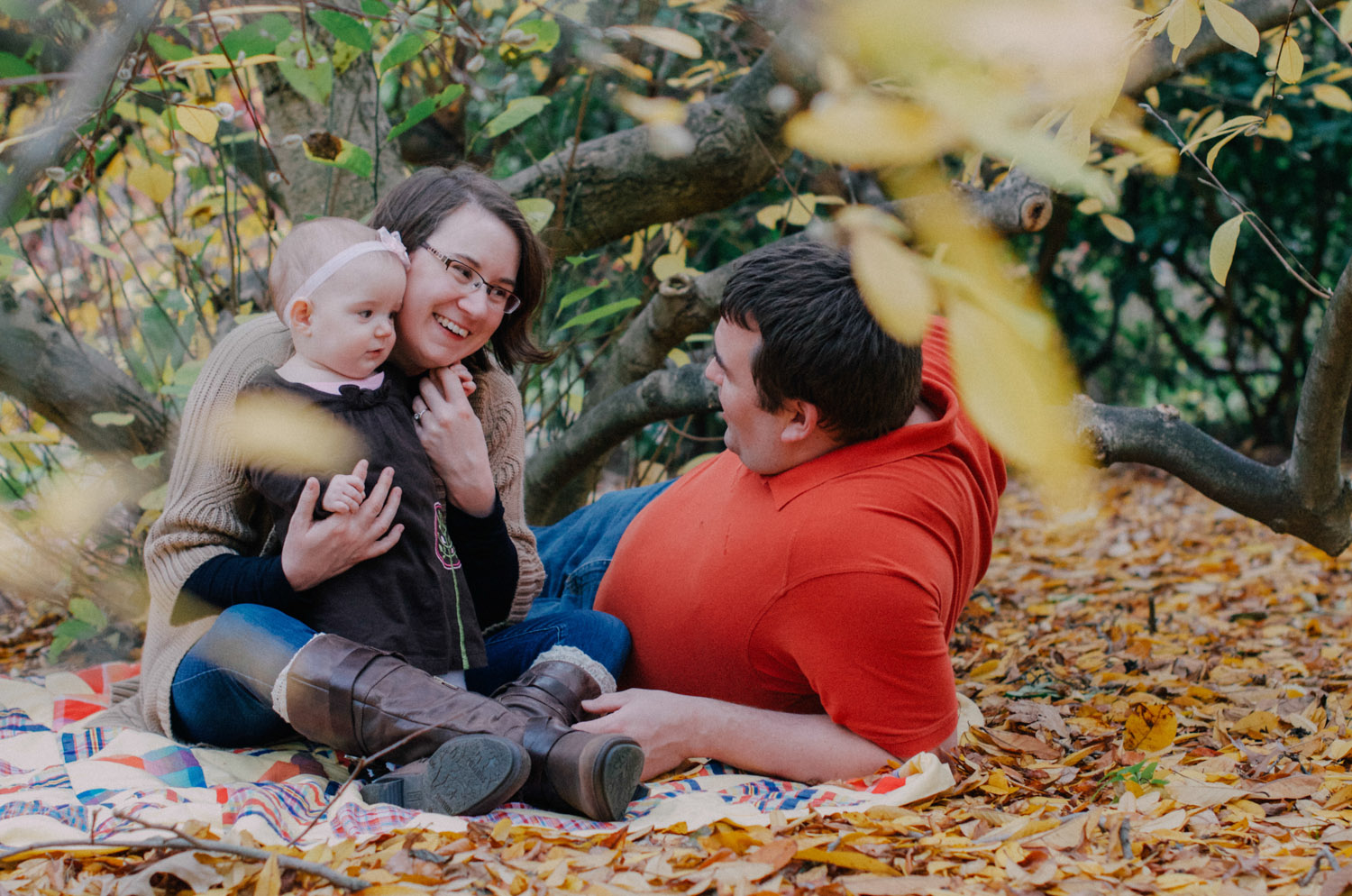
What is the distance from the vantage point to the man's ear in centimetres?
171

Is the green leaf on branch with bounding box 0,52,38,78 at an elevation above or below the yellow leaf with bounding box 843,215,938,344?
above

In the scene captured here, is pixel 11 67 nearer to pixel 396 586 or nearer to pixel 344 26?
pixel 344 26

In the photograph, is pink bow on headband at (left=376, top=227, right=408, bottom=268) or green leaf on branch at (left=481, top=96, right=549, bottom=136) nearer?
pink bow on headband at (left=376, top=227, right=408, bottom=268)

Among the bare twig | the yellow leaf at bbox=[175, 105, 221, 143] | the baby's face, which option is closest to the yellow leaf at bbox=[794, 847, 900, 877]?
the bare twig

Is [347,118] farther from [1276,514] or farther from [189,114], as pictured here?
[1276,514]

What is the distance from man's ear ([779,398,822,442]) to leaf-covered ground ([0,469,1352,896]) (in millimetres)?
586

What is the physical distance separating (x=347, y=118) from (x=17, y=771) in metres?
1.69

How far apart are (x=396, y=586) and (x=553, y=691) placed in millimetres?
300

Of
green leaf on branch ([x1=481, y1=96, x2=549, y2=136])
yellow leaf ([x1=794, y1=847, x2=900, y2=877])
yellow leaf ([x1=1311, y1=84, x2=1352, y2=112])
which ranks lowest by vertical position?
yellow leaf ([x1=794, y1=847, x2=900, y2=877])

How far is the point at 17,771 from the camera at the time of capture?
1.66m

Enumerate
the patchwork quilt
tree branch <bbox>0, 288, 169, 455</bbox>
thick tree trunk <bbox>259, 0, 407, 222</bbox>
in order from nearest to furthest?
the patchwork quilt, tree branch <bbox>0, 288, 169, 455</bbox>, thick tree trunk <bbox>259, 0, 407, 222</bbox>

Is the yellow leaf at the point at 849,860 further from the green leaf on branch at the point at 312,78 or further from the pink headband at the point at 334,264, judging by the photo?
the green leaf on branch at the point at 312,78

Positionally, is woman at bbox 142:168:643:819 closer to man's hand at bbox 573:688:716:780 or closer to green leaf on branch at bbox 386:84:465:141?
man's hand at bbox 573:688:716:780

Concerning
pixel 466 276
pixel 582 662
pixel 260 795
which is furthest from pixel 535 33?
pixel 260 795
